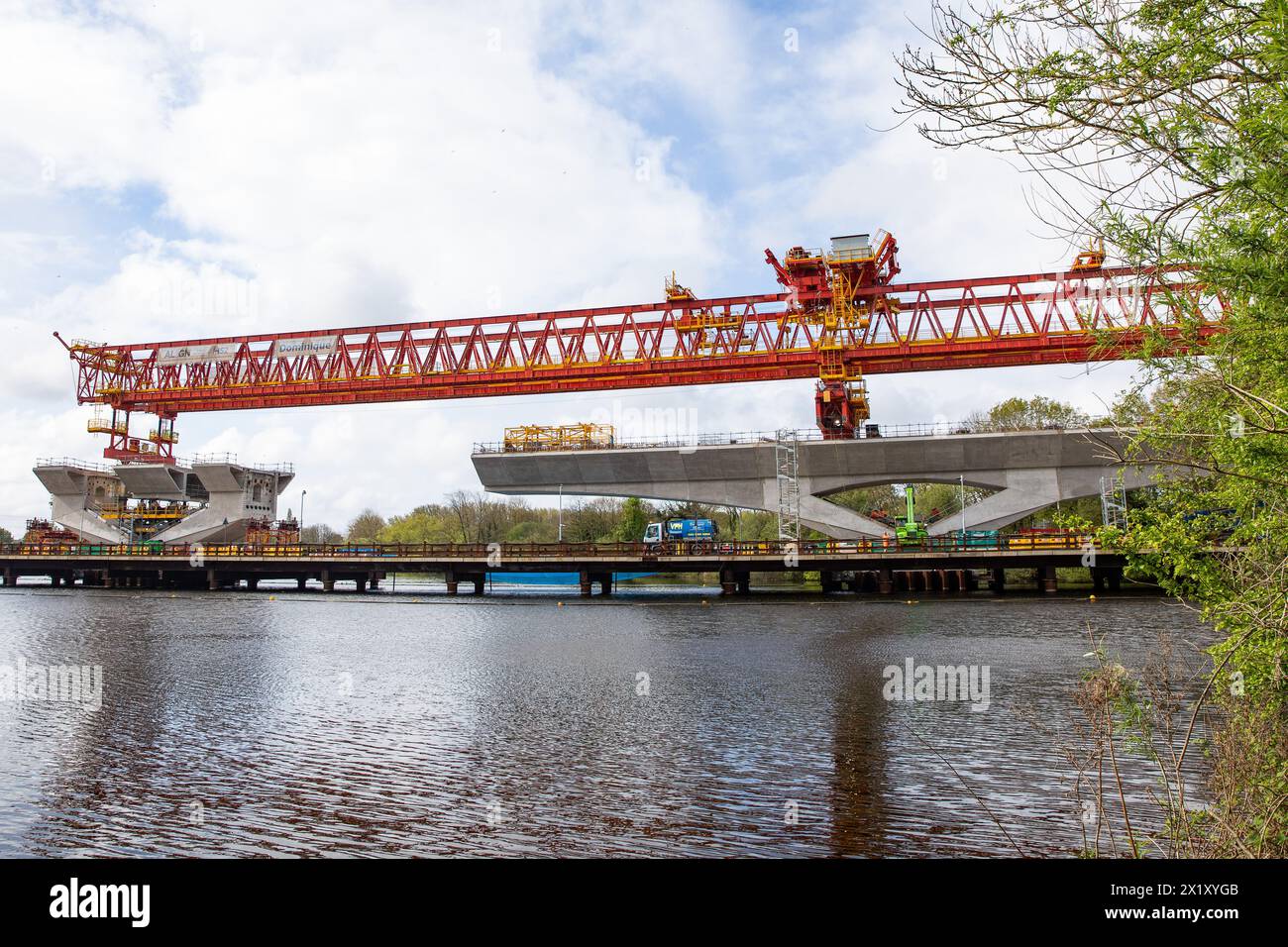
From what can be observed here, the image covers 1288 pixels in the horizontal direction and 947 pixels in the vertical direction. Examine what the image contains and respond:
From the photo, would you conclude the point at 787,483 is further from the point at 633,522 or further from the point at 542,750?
the point at 542,750

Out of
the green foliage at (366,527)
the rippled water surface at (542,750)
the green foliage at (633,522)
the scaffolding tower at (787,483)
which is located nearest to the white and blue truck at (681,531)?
the scaffolding tower at (787,483)

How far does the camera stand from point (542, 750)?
1049 cm

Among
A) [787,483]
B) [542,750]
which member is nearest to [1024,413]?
[787,483]

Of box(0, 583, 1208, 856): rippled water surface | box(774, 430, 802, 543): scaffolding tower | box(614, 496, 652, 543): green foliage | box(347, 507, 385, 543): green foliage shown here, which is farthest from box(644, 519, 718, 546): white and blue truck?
box(347, 507, 385, 543): green foliage

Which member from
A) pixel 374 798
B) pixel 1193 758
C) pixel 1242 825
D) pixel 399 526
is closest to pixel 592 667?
pixel 374 798

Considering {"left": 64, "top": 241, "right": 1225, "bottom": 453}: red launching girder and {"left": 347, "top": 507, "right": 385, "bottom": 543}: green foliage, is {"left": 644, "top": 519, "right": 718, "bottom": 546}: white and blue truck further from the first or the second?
{"left": 347, "top": 507, "right": 385, "bottom": 543}: green foliage

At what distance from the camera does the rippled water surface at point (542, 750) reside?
7.31 metres

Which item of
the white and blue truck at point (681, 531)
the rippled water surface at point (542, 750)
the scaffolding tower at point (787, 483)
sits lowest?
the rippled water surface at point (542, 750)

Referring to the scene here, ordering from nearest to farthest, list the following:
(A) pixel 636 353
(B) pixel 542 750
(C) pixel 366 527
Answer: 1. (B) pixel 542 750
2. (A) pixel 636 353
3. (C) pixel 366 527

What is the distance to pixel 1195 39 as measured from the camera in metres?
5.63

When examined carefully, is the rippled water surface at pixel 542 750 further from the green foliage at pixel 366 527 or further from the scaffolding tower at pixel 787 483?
the green foliage at pixel 366 527
